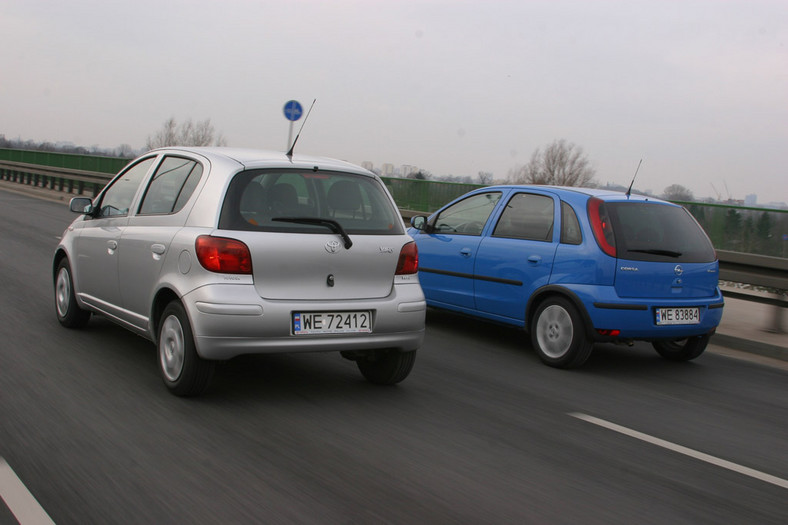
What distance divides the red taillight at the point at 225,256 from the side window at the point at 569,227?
3396 millimetres

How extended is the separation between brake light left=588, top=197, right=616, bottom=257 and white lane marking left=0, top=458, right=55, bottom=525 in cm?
496

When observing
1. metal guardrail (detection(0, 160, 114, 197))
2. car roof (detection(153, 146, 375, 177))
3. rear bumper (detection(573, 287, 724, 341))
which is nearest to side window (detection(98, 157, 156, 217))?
car roof (detection(153, 146, 375, 177))

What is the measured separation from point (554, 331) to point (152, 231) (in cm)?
362

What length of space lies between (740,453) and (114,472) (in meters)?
3.63

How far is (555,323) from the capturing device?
717 centimetres

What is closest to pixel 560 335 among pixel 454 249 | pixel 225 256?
pixel 454 249

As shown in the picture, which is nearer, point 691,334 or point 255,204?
point 255,204

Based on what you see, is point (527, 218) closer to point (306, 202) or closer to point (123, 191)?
point (306, 202)

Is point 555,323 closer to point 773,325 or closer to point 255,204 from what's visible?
point 255,204

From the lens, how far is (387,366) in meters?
5.80

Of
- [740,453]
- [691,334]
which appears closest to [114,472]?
[740,453]

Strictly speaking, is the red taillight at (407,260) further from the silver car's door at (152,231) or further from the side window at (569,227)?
the side window at (569,227)

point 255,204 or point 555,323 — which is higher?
point 255,204

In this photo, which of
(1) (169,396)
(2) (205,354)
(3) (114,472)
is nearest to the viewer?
(3) (114,472)
